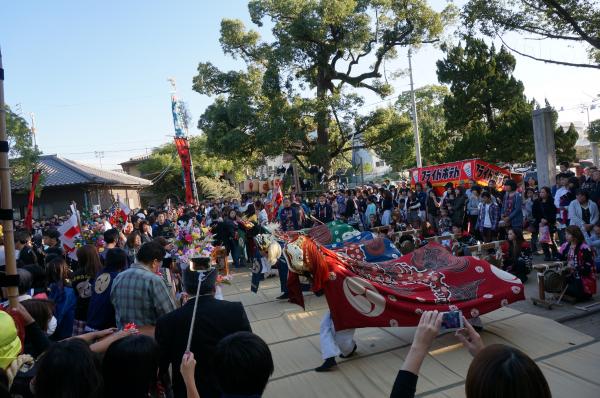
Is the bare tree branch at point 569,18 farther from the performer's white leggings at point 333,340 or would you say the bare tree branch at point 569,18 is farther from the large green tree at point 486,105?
the large green tree at point 486,105

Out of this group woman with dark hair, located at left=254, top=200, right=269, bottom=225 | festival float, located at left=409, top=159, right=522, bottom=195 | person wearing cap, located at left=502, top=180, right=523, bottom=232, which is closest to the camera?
person wearing cap, located at left=502, top=180, right=523, bottom=232

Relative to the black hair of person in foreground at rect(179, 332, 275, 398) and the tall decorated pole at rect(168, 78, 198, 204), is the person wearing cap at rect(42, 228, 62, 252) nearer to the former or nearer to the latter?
the black hair of person in foreground at rect(179, 332, 275, 398)

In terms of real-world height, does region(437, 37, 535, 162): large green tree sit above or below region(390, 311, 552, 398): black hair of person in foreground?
above

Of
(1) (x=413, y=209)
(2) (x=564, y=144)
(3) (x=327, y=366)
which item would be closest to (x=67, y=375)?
(3) (x=327, y=366)

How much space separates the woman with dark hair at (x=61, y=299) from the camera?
3.68m

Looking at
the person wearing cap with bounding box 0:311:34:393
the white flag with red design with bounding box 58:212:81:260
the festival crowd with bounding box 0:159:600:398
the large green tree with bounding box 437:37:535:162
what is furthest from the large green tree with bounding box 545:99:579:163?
the person wearing cap with bounding box 0:311:34:393

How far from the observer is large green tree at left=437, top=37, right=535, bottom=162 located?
17.2m

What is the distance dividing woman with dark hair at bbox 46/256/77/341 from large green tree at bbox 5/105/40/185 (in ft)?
45.4

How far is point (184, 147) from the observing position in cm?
2089

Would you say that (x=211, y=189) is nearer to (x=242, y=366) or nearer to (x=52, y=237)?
(x=52, y=237)

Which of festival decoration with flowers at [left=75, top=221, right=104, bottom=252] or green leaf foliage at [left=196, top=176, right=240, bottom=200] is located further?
green leaf foliage at [left=196, top=176, right=240, bottom=200]

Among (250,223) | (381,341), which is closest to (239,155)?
(250,223)

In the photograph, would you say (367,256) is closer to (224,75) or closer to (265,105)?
(265,105)

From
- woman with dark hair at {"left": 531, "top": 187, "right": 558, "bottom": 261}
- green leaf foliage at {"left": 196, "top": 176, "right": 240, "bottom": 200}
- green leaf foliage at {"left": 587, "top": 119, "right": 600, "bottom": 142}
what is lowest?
woman with dark hair at {"left": 531, "top": 187, "right": 558, "bottom": 261}
